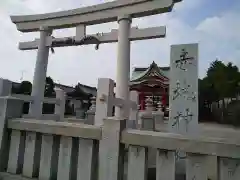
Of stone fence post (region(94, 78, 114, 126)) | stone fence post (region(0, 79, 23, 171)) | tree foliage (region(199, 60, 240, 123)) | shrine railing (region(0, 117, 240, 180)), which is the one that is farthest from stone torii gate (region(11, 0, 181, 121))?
tree foliage (region(199, 60, 240, 123))

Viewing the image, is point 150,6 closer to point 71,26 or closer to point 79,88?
point 71,26

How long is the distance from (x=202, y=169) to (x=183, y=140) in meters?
0.25

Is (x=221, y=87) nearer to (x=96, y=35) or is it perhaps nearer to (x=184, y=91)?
(x=96, y=35)

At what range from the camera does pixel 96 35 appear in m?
6.16

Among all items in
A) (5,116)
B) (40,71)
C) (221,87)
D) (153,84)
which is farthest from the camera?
(221,87)

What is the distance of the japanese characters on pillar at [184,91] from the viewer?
404cm

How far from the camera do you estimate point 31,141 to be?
2.35 m

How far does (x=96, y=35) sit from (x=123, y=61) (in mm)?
1348

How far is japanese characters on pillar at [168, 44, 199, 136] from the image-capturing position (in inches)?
159

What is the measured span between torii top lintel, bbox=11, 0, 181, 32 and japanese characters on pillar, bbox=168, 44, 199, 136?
1496mm

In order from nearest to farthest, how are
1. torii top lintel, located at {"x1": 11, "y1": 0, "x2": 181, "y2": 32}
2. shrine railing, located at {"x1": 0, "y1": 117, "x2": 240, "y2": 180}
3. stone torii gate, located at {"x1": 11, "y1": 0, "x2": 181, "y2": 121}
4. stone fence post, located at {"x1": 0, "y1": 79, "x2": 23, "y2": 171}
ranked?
shrine railing, located at {"x1": 0, "y1": 117, "x2": 240, "y2": 180} < stone fence post, located at {"x1": 0, "y1": 79, "x2": 23, "y2": 171} < torii top lintel, located at {"x1": 11, "y1": 0, "x2": 181, "y2": 32} < stone torii gate, located at {"x1": 11, "y1": 0, "x2": 181, "y2": 121}

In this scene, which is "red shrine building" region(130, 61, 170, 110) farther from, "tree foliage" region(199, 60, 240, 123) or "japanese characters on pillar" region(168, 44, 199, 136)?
"japanese characters on pillar" region(168, 44, 199, 136)

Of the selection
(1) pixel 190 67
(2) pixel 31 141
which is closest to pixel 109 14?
(1) pixel 190 67

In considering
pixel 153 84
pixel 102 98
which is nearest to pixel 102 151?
pixel 102 98
